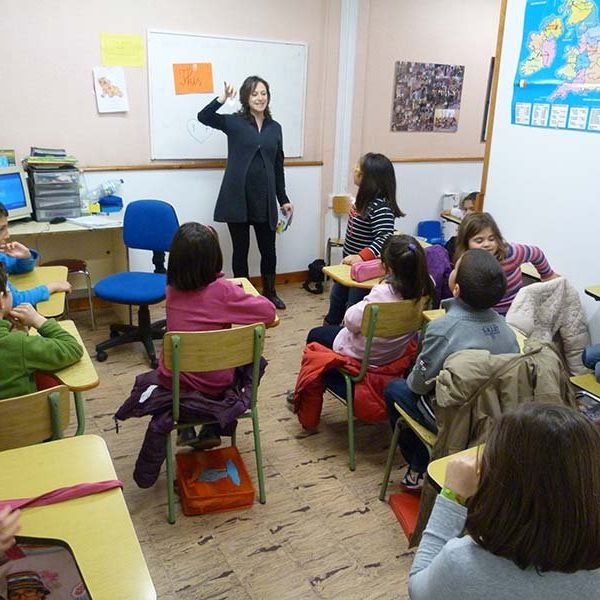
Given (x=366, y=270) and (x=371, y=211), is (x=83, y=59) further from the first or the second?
(x=366, y=270)

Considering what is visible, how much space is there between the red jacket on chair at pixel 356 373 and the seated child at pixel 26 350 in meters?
1.04

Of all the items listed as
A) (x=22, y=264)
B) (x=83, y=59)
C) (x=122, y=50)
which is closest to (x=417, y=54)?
(x=122, y=50)

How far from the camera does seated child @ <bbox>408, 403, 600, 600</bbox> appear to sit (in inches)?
35.4

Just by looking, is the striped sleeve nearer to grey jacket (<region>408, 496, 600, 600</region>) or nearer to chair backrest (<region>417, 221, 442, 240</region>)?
chair backrest (<region>417, 221, 442, 240</region>)

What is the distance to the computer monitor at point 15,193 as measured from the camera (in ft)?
11.9

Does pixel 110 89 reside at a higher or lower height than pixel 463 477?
higher

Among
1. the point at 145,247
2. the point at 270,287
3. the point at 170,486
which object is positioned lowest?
the point at 170,486

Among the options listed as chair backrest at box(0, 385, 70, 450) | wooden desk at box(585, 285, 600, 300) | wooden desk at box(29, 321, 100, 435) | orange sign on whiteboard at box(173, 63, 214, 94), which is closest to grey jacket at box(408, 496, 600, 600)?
chair backrest at box(0, 385, 70, 450)

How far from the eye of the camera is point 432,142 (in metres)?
5.49

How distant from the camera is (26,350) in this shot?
181 cm

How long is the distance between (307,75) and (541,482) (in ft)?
14.4

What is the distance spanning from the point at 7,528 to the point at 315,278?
4.16m

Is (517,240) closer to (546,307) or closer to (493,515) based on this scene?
(546,307)

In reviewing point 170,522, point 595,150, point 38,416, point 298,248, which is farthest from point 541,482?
point 298,248
